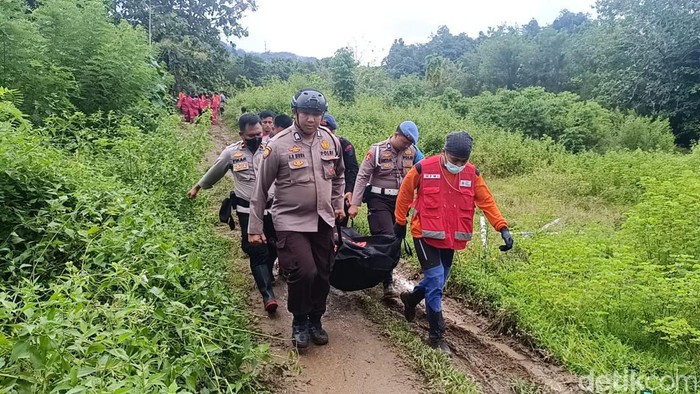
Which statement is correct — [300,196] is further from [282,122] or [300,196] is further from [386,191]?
[282,122]

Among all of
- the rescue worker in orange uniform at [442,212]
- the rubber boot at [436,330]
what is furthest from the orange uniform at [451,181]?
the rubber boot at [436,330]

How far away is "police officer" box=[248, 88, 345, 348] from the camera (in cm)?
387

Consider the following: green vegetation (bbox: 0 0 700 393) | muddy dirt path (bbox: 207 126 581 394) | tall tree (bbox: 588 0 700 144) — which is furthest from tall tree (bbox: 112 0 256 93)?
muddy dirt path (bbox: 207 126 581 394)

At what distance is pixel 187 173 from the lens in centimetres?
653

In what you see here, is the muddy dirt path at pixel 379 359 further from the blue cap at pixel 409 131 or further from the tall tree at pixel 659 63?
the tall tree at pixel 659 63

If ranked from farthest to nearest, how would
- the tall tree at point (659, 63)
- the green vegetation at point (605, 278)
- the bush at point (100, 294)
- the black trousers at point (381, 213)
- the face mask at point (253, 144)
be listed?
the tall tree at point (659, 63), the black trousers at point (381, 213), the face mask at point (253, 144), the green vegetation at point (605, 278), the bush at point (100, 294)

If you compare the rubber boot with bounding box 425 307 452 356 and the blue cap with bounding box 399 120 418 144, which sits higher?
the blue cap with bounding box 399 120 418 144

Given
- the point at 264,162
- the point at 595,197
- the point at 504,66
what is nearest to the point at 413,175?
the point at 264,162

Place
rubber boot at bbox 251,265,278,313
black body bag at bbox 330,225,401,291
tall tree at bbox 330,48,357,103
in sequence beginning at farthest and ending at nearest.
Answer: tall tree at bbox 330,48,357,103 → rubber boot at bbox 251,265,278,313 → black body bag at bbox 330,225,401,291

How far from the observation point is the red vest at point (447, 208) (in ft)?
13.7

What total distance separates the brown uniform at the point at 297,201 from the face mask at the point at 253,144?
3.79 ft

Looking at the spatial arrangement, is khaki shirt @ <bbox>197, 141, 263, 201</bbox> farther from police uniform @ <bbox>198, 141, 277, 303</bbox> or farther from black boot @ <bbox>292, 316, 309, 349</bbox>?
black boot @ <bbox>292, 316, 309, 349</bbox>

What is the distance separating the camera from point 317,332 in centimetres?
421

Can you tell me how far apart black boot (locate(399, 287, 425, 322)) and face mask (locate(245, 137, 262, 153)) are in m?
2.11
